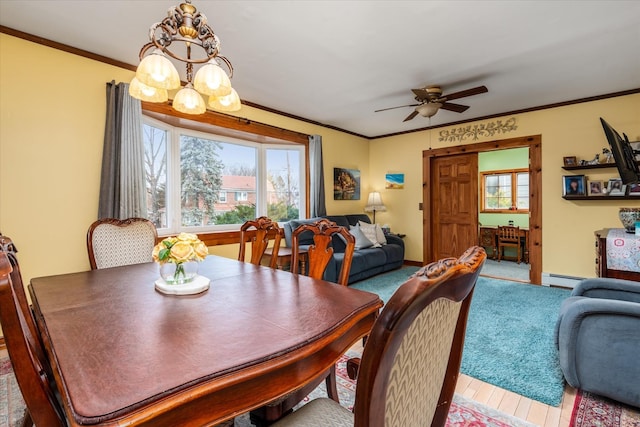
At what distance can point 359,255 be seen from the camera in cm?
428

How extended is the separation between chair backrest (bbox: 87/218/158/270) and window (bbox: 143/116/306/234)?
3.34 feet

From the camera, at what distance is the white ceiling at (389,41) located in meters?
2.07

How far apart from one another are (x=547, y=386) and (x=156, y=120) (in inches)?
162

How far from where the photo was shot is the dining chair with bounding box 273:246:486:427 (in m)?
0.44

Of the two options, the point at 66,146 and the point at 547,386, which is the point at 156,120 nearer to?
the point at 66,146

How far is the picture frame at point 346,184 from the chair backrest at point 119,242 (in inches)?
135

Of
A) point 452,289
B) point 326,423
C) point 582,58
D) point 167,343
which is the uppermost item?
point 582,58

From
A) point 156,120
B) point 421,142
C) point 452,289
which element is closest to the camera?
point 452,289

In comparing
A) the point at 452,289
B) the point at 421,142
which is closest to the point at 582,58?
the point at 421,142

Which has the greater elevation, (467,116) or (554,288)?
(467,116)

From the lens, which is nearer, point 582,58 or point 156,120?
point 582,58

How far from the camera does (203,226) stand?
380 cm

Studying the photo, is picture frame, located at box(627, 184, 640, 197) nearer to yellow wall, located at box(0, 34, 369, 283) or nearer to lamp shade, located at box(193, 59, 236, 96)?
lamp shade, located at box(193, 59, 236, 96)

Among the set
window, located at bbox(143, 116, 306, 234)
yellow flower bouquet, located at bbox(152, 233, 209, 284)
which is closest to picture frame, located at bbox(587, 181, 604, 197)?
window, located at bbox(143, 116, 306, 234)
